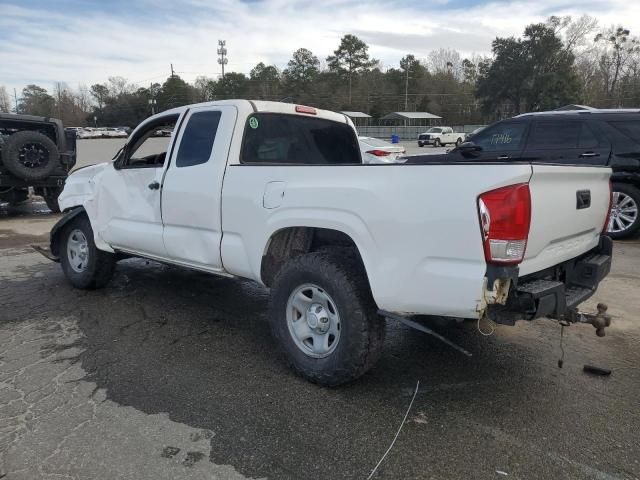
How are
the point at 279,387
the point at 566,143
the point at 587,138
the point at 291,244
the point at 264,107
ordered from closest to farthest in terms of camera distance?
the point at 279,387, the point at 291,244, the point at 264,107, the point at 587,138, the point at 566,143

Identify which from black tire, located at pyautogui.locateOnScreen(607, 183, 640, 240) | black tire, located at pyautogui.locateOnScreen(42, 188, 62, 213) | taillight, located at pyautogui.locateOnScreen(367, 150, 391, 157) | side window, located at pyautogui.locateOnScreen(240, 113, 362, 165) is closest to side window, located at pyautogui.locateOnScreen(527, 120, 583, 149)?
black tire, located at pyautogui.locateOnScreen(607, 183, 640, 240)

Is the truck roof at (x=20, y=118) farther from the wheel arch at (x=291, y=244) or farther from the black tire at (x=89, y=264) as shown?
the wheel arch at (x=291, y=244)

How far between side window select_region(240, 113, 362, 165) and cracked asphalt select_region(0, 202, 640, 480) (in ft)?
5.05

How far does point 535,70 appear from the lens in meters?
64.9

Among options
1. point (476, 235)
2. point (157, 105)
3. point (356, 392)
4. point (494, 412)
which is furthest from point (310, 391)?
point (157, 105)

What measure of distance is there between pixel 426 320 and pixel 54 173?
9556 mm

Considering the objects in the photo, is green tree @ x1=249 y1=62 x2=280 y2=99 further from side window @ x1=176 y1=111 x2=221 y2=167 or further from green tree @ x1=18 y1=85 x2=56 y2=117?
side window @ x1=176 y1=111 x2=221 y2=167

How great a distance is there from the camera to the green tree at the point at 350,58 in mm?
91500

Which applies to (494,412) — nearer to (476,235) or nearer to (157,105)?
(476,235)

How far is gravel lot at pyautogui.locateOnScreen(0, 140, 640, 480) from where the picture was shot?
2697 mm

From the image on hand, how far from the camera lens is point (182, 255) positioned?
176 inches

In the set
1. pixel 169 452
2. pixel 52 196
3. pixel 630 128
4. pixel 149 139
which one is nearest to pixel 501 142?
pixel 630 128

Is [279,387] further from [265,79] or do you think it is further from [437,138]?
[265,79]

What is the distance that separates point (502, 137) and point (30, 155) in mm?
8959
